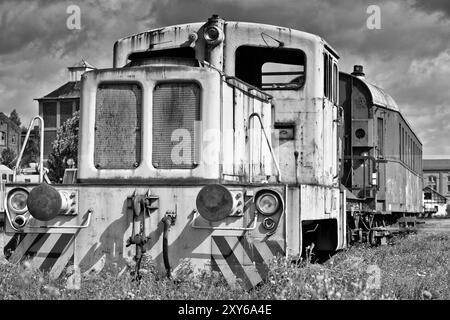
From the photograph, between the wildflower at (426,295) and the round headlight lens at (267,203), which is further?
the round headlight lens at (267,203)

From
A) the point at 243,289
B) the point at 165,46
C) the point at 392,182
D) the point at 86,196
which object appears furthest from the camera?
the point at 392,182

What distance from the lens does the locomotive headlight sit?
770cm

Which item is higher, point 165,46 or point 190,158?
point 165,46

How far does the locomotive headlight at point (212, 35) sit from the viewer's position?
770 cm

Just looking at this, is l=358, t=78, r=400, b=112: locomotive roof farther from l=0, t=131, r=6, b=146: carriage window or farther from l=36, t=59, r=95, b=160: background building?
l=0, t=131, r=6, b=146: carriage window

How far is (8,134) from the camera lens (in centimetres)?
7075

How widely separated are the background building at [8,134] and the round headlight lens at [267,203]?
64.3 meters

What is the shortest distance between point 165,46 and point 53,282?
10.1 ft

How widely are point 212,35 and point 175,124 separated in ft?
4.85

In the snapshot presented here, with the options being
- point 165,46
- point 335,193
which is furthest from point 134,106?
point 335,193

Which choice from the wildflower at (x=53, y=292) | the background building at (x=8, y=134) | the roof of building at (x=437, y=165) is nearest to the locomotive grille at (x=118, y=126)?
the wildflower at (x=53, y=292)

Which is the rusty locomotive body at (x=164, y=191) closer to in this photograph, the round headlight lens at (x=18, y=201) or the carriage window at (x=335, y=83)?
the round headlight lens at (x=18, y=201)

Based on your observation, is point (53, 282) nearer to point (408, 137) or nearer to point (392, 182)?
point (392, 182)

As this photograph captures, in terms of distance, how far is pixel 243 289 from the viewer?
6.16m
